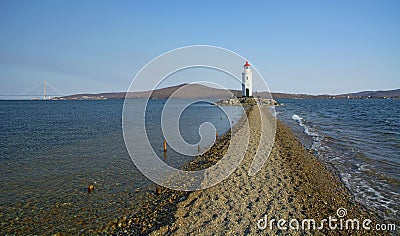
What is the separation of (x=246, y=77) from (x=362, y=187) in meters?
60.5

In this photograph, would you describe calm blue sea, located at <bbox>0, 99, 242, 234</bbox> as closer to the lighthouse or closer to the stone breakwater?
the stone breakwater

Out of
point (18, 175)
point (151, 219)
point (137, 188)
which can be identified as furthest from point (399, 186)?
point (18, 175)

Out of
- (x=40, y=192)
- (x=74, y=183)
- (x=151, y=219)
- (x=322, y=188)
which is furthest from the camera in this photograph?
(x=74, y=183)

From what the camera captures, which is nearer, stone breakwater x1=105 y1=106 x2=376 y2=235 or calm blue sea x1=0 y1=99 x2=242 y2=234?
stone breakwater x1=105 y1=106 x2=376 y2=235

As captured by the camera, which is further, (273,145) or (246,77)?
(246,77)

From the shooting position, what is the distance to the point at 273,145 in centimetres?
1638

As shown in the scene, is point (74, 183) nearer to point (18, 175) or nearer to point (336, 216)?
point (18, 175)

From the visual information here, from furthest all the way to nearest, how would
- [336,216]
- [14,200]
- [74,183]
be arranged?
[74,183], [14,200], [336,216]
